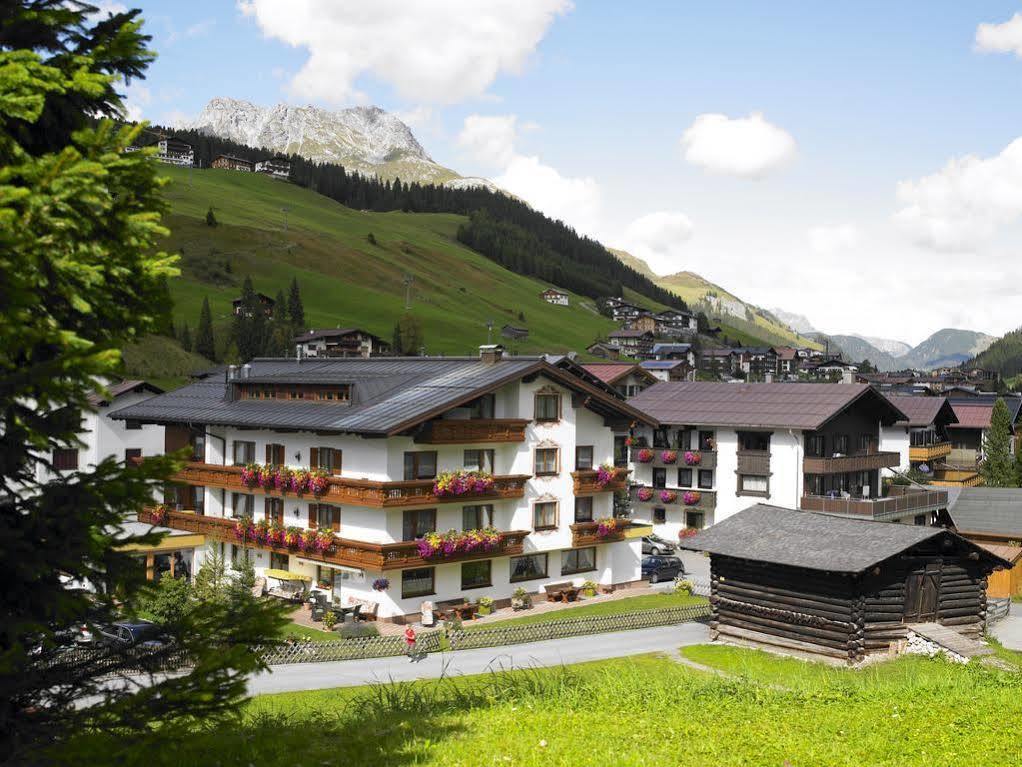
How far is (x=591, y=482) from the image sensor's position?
48156 millimetres

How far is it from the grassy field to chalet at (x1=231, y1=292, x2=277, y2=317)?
137m

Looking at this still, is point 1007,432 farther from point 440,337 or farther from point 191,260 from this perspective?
point 191,260

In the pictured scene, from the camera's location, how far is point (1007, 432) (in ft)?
266

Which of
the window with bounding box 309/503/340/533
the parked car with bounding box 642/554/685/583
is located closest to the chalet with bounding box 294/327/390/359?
the parked car with bounding box 642/554/685/583

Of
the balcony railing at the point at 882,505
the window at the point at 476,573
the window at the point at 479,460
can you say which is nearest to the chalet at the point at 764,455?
the balcony railing at the point at 882,505

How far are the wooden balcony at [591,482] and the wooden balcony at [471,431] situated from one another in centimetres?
457

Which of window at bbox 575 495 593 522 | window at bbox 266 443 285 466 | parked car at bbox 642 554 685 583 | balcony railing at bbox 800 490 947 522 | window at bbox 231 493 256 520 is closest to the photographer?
window at bbox 266 443 285 466

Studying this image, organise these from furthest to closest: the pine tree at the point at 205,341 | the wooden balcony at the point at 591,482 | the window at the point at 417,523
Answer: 1. the pine tree at the point at 205,341
2. the wooden balcony at the point at 591,482
3. the window at the point at 417,523

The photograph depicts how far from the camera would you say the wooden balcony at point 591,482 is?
47.5 meters

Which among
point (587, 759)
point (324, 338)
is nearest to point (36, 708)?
point (587, 759)

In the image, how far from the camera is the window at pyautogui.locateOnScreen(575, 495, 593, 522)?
159 ft

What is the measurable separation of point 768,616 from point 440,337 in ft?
477

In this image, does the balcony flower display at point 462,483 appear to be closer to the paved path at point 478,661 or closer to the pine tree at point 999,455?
the paved path at point 478,661

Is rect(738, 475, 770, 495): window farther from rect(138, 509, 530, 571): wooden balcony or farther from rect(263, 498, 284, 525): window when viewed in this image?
rect(263, 498, 284, 525): window
